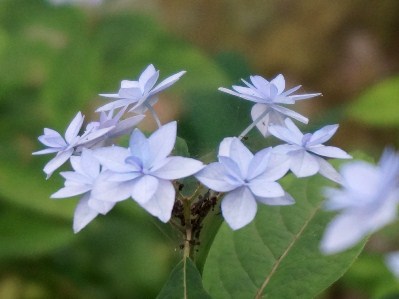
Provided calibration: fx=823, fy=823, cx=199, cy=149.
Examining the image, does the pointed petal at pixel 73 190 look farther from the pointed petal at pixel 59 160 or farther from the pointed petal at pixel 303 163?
the pointed petal at pixel 303 163

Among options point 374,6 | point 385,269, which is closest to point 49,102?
point 385,269

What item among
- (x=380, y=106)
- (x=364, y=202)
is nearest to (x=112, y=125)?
(x=364, y=202)

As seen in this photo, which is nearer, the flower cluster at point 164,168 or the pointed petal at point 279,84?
the flower cluster at point 164,168

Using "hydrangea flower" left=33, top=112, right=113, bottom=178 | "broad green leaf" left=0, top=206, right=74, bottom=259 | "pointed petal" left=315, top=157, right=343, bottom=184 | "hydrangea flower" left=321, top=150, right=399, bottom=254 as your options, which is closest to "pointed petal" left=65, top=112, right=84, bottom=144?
"hydrangea flower" left=33, top=112, right=113, bottom=178

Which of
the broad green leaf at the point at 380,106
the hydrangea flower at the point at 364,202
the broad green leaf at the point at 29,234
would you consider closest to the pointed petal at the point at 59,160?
the hydrangea flower at the point at 364,202

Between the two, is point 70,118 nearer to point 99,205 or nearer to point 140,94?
point 140,94

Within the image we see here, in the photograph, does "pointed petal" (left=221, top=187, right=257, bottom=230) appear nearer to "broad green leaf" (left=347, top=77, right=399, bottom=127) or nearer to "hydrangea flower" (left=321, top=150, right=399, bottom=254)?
"hydrangea flower" (left=321, top=150, right=399, bottom=254)
